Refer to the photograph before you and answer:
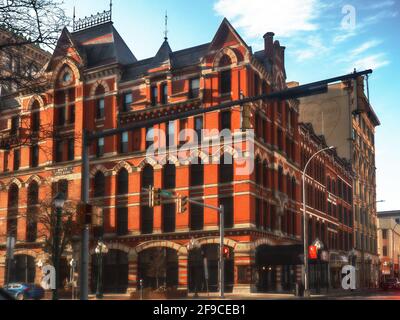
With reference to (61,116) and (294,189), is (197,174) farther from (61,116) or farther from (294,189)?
(61,116)

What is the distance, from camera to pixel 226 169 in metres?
47.6

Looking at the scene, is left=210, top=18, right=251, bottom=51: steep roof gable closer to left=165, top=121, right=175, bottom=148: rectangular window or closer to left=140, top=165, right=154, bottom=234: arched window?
left=165, top=121, right=175, bottom=148: rectangular window

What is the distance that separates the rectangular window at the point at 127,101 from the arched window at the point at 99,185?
663cm

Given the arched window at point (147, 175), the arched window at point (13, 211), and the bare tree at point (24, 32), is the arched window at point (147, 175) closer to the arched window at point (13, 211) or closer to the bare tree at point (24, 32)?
the arched window at point (13, 211)

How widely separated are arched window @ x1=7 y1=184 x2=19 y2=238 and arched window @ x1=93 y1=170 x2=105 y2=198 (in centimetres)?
1002

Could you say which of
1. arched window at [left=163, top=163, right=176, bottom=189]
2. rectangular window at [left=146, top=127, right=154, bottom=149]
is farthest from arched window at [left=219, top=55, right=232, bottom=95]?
arched window at [left=163, top=163, right=176, bottom=189]

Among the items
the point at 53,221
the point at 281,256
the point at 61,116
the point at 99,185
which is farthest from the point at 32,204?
the point at 281,256

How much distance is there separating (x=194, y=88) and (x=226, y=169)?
8181 mm

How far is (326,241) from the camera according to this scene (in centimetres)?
6769

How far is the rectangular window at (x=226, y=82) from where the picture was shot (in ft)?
158

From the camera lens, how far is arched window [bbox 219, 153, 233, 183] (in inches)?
Result: 1856

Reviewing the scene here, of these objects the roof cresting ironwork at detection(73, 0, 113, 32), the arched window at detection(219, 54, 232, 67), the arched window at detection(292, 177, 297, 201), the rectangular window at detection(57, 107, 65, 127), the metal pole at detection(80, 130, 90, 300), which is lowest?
the metal pole at detection(80, 130, 90, 300)

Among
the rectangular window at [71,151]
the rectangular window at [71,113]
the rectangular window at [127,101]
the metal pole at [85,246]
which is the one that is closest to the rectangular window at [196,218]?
the rectangular window at [127,101]
